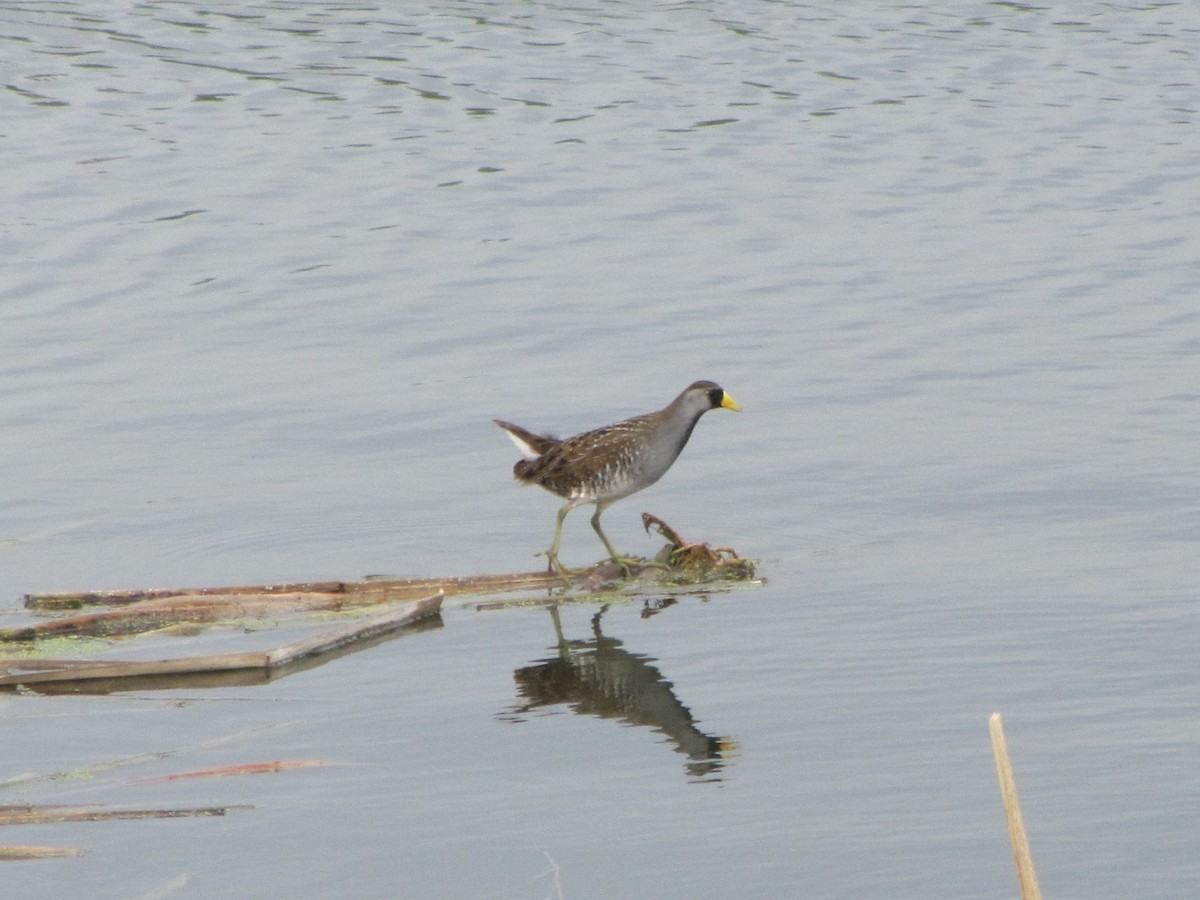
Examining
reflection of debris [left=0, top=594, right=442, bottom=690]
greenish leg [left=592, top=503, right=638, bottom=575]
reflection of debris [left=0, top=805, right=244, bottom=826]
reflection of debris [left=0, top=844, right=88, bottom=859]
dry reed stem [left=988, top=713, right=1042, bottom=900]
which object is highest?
dry reed stem [left=988, top=713, right=1042, bottom=900]

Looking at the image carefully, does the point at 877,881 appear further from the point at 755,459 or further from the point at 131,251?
the point at 131,251

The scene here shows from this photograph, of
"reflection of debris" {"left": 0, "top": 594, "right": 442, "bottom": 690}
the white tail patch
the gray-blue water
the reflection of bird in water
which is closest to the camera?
the gray-blue water

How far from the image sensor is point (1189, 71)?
25.5m

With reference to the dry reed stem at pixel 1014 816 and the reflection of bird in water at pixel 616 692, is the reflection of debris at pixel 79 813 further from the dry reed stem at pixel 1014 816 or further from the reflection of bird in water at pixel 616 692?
the dry reed stem at pixel 1014 816

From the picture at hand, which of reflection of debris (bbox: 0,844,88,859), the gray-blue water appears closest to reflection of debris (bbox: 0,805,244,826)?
the gray-blue water

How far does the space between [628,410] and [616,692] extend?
513cm

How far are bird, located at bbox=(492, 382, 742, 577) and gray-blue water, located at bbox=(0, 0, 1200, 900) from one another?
0.58 m

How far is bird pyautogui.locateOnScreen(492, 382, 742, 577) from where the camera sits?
1037 cm

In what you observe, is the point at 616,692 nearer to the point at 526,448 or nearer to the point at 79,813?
the point at 526,448

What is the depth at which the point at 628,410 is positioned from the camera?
1366 centimetres

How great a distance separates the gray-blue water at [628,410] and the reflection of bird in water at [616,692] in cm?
6

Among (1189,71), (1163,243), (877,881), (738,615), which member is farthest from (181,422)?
(1189,71)

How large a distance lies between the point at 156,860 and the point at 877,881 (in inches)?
93.8

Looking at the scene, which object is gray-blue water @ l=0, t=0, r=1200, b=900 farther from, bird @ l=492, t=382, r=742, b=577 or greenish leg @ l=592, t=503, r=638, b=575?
bird @ l=492, t=382, r=742, b=577
